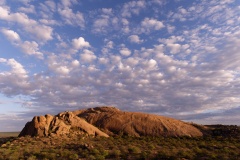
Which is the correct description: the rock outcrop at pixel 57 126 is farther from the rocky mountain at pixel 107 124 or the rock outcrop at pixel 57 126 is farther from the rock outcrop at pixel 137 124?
the rock outcrop at pixel 137 124

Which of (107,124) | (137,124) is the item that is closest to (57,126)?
(107,124)

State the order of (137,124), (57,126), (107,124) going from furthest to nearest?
(137,124) → (107,124) → (57,126)

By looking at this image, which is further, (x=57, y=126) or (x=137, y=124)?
(x=137, y=124)

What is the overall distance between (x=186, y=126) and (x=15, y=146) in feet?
103

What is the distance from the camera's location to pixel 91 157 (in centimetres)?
2558

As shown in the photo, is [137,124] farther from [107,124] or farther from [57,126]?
[57,126]

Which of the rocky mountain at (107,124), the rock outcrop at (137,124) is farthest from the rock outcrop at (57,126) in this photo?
the rock outcrop at (137,124)

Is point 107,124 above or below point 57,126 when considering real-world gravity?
above

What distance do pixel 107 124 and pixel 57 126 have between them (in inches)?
435

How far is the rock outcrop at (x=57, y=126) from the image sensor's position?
36.9 metres

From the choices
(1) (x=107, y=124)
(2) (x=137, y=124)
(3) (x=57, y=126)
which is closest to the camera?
(3) (x=57, y=126)

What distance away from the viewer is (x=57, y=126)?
1524 inches

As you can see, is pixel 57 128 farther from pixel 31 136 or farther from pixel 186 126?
pixel 186 126

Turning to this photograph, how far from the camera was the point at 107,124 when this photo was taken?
47.3m
